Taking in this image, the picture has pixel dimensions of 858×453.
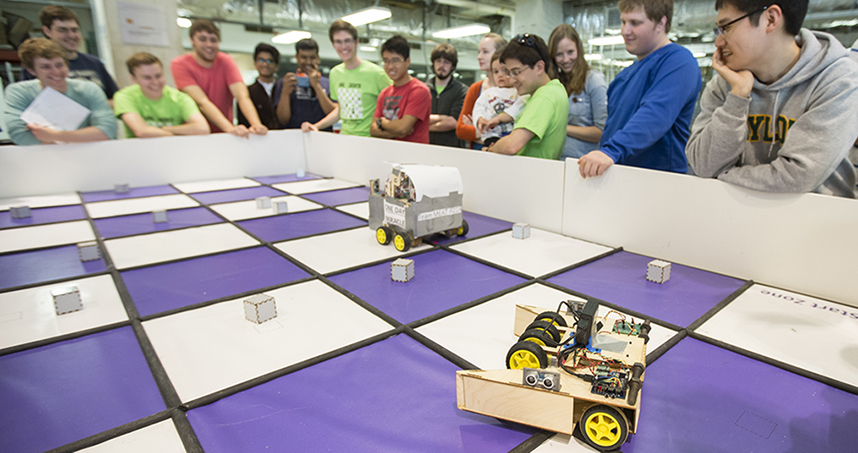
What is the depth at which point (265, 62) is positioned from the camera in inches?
160

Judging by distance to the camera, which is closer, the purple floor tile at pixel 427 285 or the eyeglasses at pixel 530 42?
the purple floor tile at pixel 427 285

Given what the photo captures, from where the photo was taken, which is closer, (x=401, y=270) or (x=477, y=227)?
(x=401, y=270)

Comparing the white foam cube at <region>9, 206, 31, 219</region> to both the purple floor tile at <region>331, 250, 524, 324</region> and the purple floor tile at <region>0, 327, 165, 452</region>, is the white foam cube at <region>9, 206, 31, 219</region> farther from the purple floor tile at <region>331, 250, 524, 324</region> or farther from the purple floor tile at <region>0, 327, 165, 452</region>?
the purple floor tile at <region>331, 250, 524, 324</region>

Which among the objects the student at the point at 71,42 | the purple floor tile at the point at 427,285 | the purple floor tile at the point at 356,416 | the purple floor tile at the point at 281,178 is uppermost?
the student at the point at 71,42

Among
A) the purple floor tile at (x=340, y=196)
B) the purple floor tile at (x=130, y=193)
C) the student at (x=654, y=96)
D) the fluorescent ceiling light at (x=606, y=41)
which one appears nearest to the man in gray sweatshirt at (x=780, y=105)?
the student at (x=654, y=96)

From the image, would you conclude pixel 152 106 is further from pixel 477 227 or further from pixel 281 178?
pixel 477 227

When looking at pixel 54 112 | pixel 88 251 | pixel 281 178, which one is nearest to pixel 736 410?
pixel 88 251

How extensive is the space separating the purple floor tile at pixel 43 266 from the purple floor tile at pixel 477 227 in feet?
4.31

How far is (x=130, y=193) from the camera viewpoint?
306 cm

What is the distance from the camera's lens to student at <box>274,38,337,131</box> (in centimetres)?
411

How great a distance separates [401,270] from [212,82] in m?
3.08

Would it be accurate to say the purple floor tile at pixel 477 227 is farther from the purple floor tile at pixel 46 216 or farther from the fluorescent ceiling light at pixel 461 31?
the fluorescent ceiling light at pixel 461 31

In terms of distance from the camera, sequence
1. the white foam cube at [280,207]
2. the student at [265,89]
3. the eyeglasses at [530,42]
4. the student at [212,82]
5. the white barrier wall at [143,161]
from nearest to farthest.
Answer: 1. the eyeglasses at [530,42]
2. the white foam cube at [280,207]
3. the white barrier wall at [143,161]
4. the student at [212,82]
5. the student at [265,89]

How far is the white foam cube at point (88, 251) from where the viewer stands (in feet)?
5.74
